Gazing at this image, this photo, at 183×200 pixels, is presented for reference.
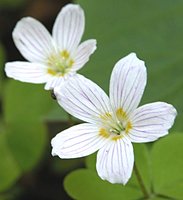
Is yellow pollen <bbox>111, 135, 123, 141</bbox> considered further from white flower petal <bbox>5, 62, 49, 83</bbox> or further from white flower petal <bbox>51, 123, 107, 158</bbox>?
white flower petal <bbox>5, 62, 49, 83</bbox>

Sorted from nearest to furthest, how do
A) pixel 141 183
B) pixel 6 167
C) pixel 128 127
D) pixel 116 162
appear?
1. pixel 116 162
2. pixel 128 127
3. pixel 141 183
4. pixel 6 167

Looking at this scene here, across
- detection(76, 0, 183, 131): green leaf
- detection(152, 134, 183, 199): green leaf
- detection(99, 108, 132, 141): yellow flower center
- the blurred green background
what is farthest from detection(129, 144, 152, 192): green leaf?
detection(76, 0, 183, 131): green leaf

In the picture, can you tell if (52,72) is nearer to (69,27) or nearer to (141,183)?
(69,27)

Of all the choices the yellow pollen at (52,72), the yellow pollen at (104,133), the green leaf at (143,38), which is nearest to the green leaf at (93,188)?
the yellow pollen at (104,133)

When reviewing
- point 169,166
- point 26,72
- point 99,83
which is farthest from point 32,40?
point 169,166

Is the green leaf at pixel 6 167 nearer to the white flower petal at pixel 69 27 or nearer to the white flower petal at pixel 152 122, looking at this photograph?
the white flower petal at pixel 69 27

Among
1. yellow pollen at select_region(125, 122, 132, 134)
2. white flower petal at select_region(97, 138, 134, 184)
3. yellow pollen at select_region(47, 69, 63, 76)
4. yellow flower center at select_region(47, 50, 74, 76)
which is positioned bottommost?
white flower petal at select_region(97, 138, 134, 184)

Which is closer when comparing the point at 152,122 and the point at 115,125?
the point at 152,122
